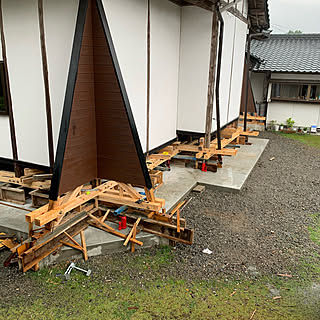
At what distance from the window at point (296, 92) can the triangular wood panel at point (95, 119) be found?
15.4 metres

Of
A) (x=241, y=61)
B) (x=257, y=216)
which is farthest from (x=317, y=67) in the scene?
(x=257, y=216)

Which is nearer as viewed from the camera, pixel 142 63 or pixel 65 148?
pixel 65 148

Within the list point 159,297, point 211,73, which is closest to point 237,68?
point 211,73

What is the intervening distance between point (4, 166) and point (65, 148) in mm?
3795

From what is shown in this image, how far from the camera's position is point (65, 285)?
475 centimetres

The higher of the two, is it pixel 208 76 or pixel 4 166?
pixel 208 76

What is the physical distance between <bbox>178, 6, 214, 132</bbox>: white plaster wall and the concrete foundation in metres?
1.39

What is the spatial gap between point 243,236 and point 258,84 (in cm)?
1495

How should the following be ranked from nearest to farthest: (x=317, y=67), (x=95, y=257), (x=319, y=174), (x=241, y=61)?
(x=95, y=257)
(x=319, y=174)
(x=241, y=61)
(x=317, y=67)

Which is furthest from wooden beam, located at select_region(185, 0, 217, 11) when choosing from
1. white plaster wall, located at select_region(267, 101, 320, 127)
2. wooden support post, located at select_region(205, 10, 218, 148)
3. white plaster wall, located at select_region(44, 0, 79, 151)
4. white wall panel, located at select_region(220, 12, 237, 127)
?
white plaster wall, located at select_region(267, 101, 320, 127)

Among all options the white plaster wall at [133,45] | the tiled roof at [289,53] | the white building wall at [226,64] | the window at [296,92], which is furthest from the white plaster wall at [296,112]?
the white plaster wall at [133,45]

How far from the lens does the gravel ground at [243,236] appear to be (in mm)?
5129

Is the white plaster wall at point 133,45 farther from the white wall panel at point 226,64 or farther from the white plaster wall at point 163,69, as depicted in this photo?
the white wall panel at point 226,64

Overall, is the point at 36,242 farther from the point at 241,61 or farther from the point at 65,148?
the point at 241,61
